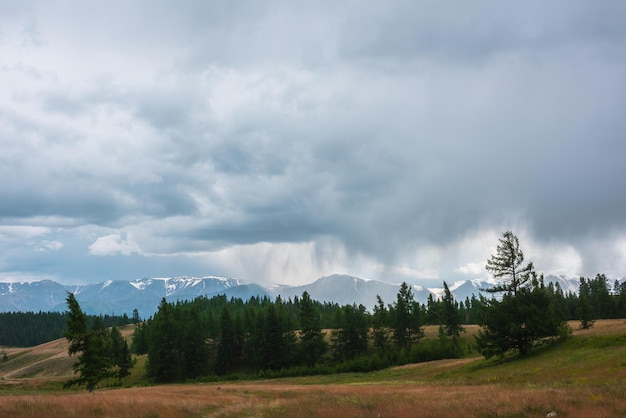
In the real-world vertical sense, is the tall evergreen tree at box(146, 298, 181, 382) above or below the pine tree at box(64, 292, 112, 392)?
below

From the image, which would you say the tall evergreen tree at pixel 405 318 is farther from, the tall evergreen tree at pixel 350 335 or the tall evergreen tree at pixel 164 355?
the tall evergreen tree at pixel 164 355

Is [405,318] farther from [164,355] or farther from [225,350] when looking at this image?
[164,355]

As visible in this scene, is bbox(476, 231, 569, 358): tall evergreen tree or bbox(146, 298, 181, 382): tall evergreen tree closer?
bbox(476, 231, 569, 358): tall evergreen tree

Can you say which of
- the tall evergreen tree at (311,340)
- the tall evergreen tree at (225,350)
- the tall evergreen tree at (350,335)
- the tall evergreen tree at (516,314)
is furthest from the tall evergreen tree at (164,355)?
the tall evergreen tree at (516,314)

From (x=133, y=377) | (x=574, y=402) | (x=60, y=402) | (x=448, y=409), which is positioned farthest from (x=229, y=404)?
(x=133, y=377)

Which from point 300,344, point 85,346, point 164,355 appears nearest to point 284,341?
point 300,344

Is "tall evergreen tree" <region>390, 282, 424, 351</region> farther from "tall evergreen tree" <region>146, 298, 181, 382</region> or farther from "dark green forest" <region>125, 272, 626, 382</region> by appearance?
"tall evergreen tree" <region>146, 298, 181, 382</region>

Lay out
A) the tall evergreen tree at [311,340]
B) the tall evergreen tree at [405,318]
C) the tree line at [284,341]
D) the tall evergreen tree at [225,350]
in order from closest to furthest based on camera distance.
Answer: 1. the tall evergreen tree at [311,340]
2. the tree line at [284,341]
3. the tall evergreen tree at [405,318]
4. the tall evergreen tree at [225,350]

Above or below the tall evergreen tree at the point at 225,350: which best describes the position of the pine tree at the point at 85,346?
above

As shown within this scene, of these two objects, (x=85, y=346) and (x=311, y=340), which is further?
(x=311, y=340)

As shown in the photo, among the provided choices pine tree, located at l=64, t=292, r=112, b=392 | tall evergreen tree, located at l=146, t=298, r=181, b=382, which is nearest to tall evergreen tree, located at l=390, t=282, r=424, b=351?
tall evergreen tree, located at l=146, t=298, r=181, b=382

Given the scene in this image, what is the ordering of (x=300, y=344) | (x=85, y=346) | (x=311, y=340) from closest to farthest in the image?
(x=85, y=346) → (x=311, y=340) → (x=300, y=344)

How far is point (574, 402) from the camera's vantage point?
2027cm

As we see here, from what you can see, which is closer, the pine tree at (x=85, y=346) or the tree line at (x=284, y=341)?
the pine tree at (x=85, y=346)
